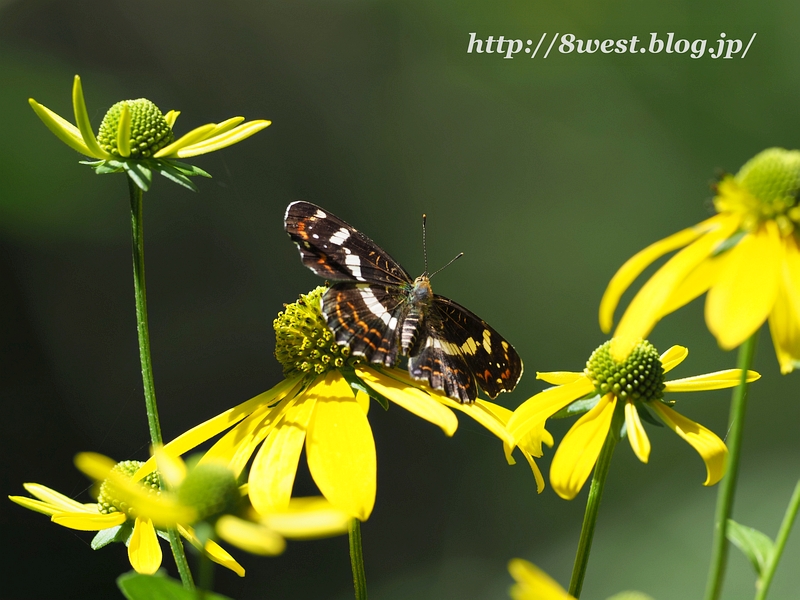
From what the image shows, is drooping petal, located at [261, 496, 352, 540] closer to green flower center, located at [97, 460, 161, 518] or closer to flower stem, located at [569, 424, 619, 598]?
flower stem, located at [569, 424, 619, 598]

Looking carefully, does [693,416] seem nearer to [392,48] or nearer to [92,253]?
[392,48]

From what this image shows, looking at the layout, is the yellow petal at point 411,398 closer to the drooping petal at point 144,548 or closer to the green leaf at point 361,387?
the green leaf at point 361,387

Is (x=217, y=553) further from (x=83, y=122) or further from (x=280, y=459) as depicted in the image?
(x=83, y=122)

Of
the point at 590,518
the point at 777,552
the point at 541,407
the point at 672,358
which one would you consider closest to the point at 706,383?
the point at 672,358

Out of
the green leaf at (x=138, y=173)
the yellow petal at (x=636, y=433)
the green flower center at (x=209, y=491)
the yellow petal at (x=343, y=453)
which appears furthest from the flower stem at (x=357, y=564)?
the green leaf at (x=138, y=173)

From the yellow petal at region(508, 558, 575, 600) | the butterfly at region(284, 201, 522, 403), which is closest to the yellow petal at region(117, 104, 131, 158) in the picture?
the butterfly at region(284, 201, 522, 403)

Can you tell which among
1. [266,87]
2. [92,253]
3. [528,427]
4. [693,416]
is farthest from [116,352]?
[528,427]

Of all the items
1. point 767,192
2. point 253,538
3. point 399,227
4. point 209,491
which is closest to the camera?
point 253,538
